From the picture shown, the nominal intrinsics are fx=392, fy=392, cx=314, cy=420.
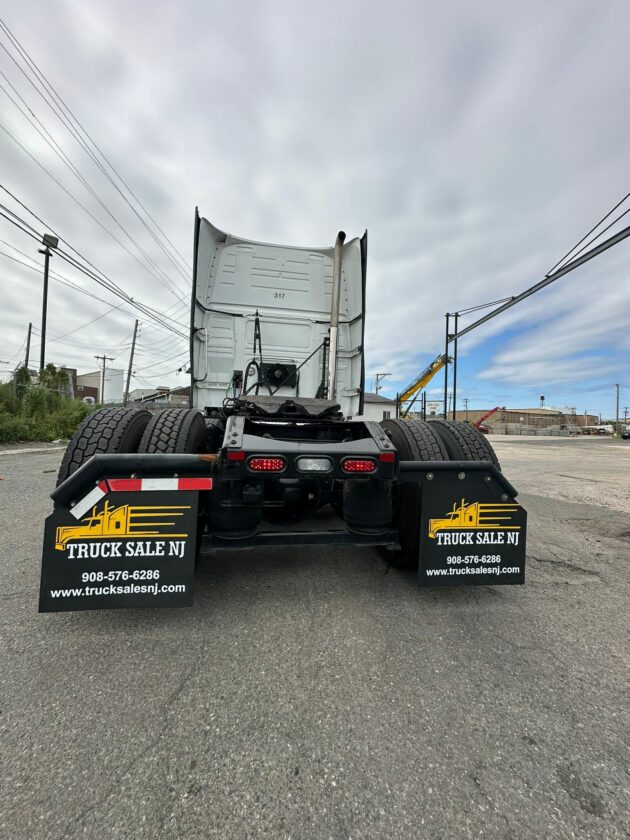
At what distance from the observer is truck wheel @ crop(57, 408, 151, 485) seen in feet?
8.14

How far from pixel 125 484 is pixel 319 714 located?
141 centimetres

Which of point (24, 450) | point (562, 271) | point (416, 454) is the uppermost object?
point (562, 271)

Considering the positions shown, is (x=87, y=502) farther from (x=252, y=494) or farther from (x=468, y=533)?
(x=468, y=533)

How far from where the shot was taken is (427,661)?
77.7 inches

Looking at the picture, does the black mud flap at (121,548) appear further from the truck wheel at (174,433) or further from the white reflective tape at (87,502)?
the truck wheel at (174,433)

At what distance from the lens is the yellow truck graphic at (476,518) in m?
2.44

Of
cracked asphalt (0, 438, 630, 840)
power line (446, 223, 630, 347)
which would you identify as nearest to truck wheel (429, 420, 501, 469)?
cracked asphalt (0, 438, 630, 840)

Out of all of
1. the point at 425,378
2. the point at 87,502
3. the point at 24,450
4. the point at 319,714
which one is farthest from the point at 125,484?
the point at 425,378

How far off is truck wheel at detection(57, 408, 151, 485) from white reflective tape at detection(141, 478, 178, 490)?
0.57 metres

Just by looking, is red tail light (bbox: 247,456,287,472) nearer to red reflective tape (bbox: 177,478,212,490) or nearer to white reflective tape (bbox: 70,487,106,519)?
red reflective tape (bbox: 177,478,212,490)

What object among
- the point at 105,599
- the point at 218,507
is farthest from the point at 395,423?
the point at 105,599

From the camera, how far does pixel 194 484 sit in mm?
2148

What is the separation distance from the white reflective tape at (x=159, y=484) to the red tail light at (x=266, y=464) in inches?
16.3

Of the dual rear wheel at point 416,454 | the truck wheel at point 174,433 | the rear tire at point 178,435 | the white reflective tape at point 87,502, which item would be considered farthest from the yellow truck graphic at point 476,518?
the white reflective tape at point 87,502
